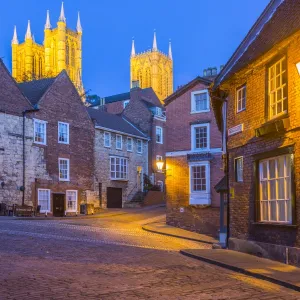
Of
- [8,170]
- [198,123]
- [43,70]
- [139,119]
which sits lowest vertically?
[8,170]

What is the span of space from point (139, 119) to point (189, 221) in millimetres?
25315

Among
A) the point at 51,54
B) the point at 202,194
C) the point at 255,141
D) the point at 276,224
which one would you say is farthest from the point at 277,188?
the point at 51,54

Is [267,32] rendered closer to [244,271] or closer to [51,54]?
[244,271]

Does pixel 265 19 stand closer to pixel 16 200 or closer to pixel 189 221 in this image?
pixel 189 221

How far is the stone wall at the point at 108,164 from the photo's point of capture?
45156 millimetres

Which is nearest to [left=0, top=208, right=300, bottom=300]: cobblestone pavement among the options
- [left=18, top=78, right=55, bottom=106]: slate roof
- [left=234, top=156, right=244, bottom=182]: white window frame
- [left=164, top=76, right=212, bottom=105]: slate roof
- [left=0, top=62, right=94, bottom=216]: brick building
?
[left=234, top=156, right=244, bottom=182]: white window frame

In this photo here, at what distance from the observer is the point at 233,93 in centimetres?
1714

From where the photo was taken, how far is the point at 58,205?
3981 centimetres

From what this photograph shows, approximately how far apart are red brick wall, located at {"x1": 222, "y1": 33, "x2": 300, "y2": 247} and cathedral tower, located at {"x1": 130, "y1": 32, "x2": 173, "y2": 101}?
112 metres

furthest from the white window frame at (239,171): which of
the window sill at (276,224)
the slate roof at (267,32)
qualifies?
the slate roof at (267,32)

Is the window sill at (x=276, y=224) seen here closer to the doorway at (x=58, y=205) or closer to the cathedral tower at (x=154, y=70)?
the doorway at (x=58, y=205)

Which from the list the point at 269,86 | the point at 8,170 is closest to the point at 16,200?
the point at 8,170

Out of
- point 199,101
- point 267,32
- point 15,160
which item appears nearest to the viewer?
point 267,32

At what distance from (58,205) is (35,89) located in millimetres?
9797
